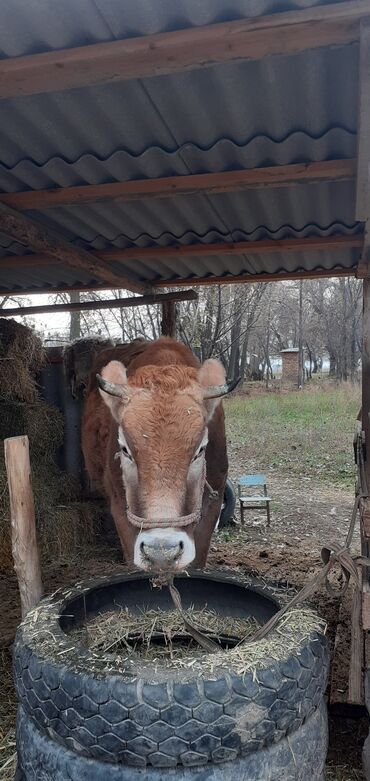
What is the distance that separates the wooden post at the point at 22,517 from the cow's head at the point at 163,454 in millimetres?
546

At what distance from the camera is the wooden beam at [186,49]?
1.98 metres

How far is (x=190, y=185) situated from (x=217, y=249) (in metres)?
1.78

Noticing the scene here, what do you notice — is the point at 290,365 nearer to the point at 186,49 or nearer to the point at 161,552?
the point at 161,552

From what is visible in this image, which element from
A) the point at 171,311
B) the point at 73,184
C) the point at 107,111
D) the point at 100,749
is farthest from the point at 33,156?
the point at 171,311

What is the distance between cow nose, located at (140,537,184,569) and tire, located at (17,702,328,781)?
2.50 feet

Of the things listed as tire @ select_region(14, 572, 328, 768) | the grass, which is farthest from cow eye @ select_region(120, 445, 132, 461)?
the grass

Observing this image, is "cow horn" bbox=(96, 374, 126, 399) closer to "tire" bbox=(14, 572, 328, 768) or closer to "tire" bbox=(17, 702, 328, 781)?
"tire" bbox=(14, 572, 328, 768)

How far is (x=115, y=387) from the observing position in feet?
10.9

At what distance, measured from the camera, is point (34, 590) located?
2.93 m

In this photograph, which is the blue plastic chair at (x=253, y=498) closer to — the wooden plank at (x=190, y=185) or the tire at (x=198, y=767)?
the wooden plank at (x=190, y=185)

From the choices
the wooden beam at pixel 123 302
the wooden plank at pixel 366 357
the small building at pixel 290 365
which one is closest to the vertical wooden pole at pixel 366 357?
the wooden plank at pixel 366 357

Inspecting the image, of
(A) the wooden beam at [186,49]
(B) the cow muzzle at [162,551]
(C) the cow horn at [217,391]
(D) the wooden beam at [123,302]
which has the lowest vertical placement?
(B) the cow muzzle at [162,551]

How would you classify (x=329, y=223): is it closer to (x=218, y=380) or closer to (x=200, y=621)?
(x=218, y=380)

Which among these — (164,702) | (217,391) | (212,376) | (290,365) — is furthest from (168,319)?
(290,365)
